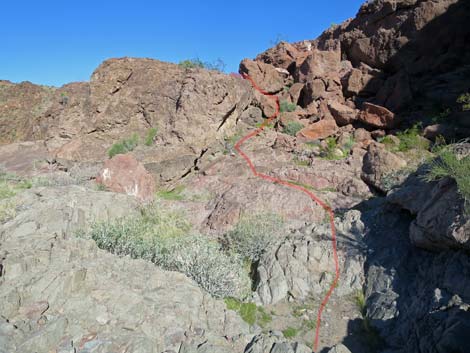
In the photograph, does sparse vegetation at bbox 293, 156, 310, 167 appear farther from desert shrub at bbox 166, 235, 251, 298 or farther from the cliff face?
the cliff face

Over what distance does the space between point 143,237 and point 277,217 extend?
2.53m

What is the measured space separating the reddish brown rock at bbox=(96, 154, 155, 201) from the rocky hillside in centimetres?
5

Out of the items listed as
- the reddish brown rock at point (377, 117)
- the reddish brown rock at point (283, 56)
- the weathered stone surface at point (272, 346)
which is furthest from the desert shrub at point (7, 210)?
the reddish brown rock at point (283, 56)

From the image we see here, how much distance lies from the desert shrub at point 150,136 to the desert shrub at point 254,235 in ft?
14.7

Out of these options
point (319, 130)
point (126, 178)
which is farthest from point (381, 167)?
point (126, 178)

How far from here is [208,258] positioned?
517cm

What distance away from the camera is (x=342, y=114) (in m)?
11.9

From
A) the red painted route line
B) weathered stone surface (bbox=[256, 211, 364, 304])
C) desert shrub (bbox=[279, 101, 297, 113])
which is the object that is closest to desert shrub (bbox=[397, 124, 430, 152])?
the red painted route line

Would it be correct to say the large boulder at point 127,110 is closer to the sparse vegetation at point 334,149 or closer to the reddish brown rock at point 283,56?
the sparse vegetation at point 334,149

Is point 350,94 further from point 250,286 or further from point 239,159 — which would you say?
point 250,286

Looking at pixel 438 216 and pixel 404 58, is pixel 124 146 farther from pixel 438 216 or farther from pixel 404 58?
pixel 404 58

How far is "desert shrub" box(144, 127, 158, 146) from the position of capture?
380 inches

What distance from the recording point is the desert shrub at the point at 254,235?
5844mm

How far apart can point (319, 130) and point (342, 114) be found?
3.90 ft
